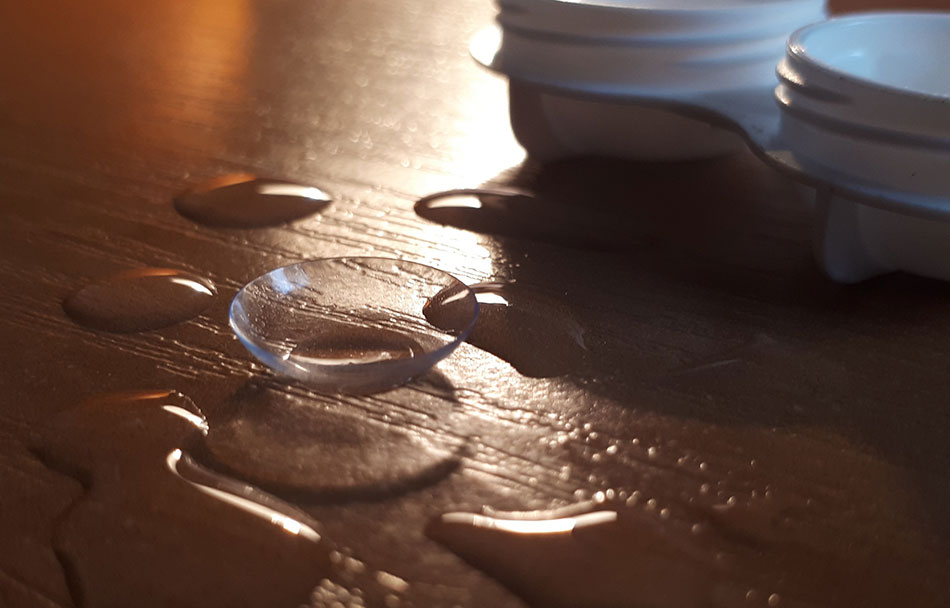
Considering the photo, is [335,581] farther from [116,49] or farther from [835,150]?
[116,49]

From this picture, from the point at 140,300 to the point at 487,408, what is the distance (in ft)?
0.63

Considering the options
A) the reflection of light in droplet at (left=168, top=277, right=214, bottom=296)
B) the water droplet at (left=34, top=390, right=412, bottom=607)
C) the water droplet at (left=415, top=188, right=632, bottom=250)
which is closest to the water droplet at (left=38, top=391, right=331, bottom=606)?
the water droplet at (left=34, top=390, right=412, bottom=607)

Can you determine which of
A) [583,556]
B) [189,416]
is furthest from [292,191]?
[583,556]

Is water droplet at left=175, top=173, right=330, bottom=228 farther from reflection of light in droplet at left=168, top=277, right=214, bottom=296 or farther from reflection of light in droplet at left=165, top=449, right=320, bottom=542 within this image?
reflection of light in droplet at left=165, top=449, right=320, bottom=542

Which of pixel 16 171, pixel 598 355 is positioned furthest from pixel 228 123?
pixel 598 355

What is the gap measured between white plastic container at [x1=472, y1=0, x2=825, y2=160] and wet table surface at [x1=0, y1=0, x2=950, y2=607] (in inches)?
1.8

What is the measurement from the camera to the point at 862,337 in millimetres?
432

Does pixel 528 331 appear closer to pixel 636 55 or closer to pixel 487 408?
pixel 487 408

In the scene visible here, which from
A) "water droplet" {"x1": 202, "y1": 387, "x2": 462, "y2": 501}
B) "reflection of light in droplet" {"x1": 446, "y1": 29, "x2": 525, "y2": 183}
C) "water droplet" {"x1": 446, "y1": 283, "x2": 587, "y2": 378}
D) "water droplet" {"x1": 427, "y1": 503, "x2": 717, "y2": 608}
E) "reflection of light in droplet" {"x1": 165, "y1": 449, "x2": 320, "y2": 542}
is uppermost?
"reflection of light in droplet" {"x1": 446, "y1": 29, "x2": 525, "y2": 183}

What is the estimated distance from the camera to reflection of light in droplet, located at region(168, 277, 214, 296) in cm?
46

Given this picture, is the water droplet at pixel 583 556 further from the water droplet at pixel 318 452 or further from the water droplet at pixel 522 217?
the water droplet at pixel 522 217

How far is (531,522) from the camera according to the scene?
0.32 meters

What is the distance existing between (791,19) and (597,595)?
433 mm

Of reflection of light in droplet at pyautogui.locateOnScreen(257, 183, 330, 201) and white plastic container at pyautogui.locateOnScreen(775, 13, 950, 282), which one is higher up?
white plastic container at pyautogui.locateOnScreen(775, 13, 950, 282)
